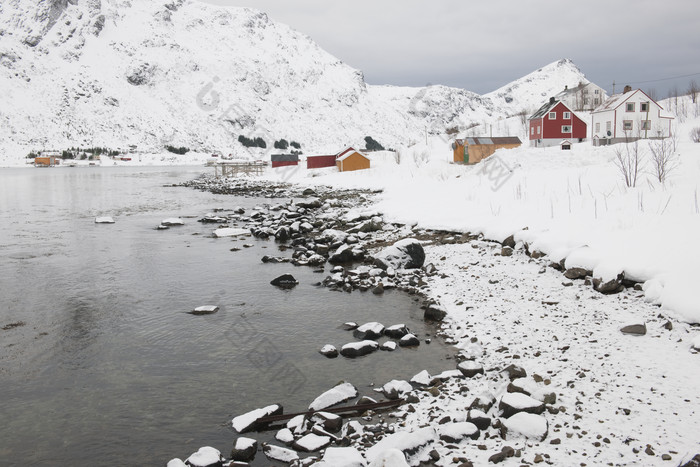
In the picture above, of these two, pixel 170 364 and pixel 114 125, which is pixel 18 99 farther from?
pixel 170 364

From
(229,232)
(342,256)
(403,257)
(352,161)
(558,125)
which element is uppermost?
(558,125)

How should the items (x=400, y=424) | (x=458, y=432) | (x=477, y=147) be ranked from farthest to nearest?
(x=477, y=147) < (x=400, y=424) < (x=458, y=432)

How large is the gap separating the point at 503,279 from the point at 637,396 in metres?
5.49

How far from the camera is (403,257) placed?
13523 millimetres

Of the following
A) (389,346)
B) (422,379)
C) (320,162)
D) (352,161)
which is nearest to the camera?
(422,379)

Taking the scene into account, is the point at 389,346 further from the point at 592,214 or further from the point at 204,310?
the point at 592,214

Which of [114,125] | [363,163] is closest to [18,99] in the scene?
[114,125]

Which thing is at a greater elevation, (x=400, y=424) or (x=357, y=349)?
(x=357, y=349)

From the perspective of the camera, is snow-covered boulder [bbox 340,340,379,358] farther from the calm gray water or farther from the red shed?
the red shed

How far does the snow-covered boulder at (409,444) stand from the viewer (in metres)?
5.12

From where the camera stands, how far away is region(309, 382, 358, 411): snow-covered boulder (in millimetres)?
6508

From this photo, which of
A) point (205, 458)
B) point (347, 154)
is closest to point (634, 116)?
point (347, 154)

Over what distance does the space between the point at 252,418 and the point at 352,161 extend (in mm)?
51857

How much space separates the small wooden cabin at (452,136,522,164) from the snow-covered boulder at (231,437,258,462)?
45851 millimetres
